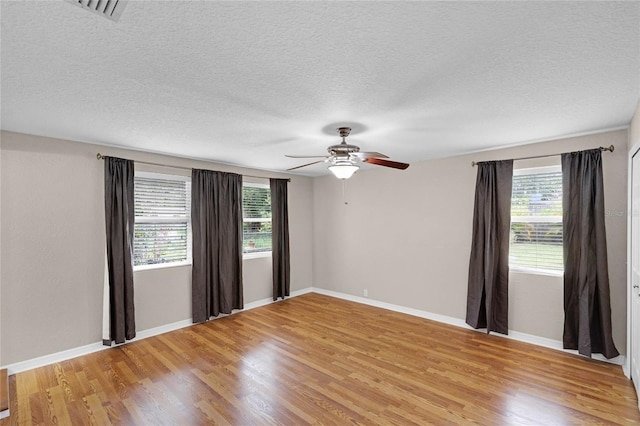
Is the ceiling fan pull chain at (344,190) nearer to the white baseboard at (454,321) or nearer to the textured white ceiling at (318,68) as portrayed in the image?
the white baseboard at (454,321)

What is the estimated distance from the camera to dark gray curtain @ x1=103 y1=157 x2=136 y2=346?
141 inches

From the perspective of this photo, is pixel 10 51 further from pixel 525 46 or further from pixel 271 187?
pixel 271 187

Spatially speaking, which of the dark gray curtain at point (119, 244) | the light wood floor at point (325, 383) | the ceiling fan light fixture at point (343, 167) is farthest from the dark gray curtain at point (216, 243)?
A: the ceiling fan light fixture at point (343, 167)

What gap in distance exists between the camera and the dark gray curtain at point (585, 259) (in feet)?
10.3

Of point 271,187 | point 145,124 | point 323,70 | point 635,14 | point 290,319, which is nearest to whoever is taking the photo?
point 635,14

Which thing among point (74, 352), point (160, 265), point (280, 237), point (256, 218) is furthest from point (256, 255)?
point (74, 352)

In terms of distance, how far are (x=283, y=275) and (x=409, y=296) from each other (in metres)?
2.31

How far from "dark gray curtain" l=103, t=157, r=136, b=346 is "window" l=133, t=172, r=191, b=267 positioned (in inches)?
9.2

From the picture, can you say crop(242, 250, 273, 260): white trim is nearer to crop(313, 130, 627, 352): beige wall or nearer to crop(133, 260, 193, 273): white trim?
crop(133, 260, 193, 273): white trim

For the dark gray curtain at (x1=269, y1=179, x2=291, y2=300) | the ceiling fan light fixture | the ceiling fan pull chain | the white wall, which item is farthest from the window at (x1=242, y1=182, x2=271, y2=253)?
the white wall

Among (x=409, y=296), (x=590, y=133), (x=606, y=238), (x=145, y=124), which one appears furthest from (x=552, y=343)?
(x=145, y=124)

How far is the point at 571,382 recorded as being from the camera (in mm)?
2738

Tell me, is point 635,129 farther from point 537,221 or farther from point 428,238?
point 428,238

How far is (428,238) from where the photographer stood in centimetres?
461
